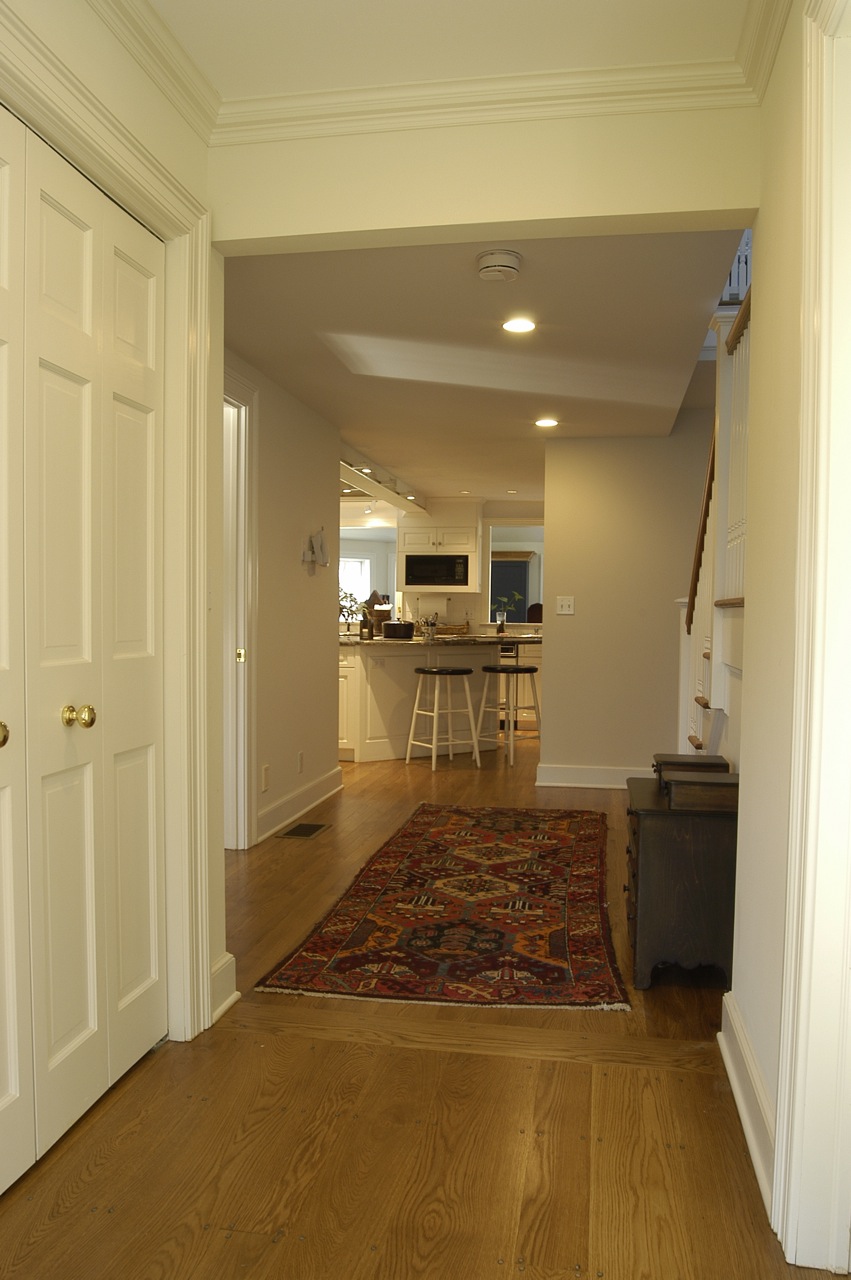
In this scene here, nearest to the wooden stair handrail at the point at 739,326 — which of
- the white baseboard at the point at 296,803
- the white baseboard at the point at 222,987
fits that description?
the white baseboard at the point at 222,987

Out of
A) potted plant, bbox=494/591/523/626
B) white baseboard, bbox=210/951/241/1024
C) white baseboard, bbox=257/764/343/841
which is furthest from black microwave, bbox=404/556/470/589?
white baseboard, bbox=210/951/241/1024

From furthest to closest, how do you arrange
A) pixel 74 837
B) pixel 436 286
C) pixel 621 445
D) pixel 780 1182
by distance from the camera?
1. pixel 621 445
2. pixel 436 286
3. pixel 74 837
4. pixel 780 1182

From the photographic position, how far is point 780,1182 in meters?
1.65

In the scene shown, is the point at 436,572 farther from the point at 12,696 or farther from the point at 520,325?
the point at 12,696

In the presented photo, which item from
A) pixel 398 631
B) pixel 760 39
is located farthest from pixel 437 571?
pixel 760 39

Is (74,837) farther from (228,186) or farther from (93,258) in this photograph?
(228,186)

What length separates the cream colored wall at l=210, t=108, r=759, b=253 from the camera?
87.4 inches

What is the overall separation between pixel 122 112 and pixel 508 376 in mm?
2822

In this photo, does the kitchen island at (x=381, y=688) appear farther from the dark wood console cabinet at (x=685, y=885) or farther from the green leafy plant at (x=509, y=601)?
the green leafy plant at (x=509, y=601)

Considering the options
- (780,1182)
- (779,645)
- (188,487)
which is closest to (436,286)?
(188,487)

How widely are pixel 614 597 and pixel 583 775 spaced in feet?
4.04

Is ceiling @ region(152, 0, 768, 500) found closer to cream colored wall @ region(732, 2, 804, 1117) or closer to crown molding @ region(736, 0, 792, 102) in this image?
crown molding @ region(736, 0, 792, 102)

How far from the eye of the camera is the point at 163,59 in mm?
2121

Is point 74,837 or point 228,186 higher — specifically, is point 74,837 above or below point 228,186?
below
